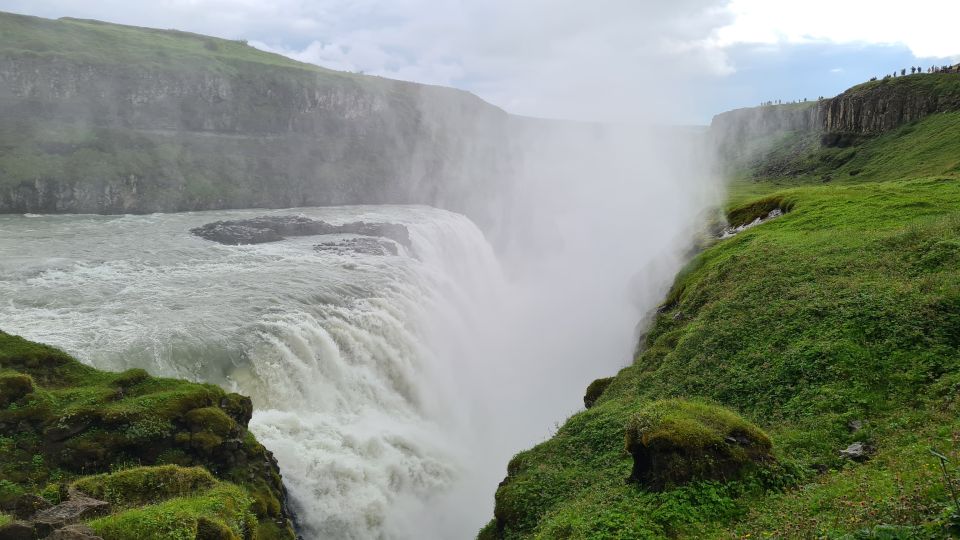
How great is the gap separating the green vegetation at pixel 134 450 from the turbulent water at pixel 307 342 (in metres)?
3.45

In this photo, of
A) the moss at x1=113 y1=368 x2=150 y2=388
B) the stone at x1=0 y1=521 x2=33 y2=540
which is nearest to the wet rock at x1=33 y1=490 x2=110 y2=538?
the stone at x1=0 y1=521 x2=33 y2=540

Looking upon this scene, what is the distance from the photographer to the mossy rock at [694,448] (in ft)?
37.4

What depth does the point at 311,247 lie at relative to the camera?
5100cm

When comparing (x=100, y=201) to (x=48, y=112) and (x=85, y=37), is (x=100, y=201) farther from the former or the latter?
(x=85, y=37)

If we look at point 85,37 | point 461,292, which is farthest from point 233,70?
point 461,292

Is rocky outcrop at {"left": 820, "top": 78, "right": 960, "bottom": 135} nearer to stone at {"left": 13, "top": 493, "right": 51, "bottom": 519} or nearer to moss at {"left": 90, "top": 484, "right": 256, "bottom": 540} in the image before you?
moss at {"left": 90, "top": 484, "right": 256, "bottom": 540}

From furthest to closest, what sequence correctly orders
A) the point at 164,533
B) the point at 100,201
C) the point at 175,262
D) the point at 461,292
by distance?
the point at 100,201 < the point at 461,292 < the point at 175,262 < the point at 164,533

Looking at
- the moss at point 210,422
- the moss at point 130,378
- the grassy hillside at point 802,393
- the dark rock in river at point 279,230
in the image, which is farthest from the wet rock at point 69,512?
the dark rock in river at point 279,230

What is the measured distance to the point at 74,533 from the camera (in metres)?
9.58

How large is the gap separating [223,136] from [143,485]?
121344 mm

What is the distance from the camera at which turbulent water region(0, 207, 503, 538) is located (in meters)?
20.9

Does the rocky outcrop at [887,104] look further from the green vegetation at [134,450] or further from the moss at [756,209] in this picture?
the green vegetation at [134,450]

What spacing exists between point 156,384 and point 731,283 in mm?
20998

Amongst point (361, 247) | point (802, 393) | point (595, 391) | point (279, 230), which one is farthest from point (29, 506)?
point (279, 230)
